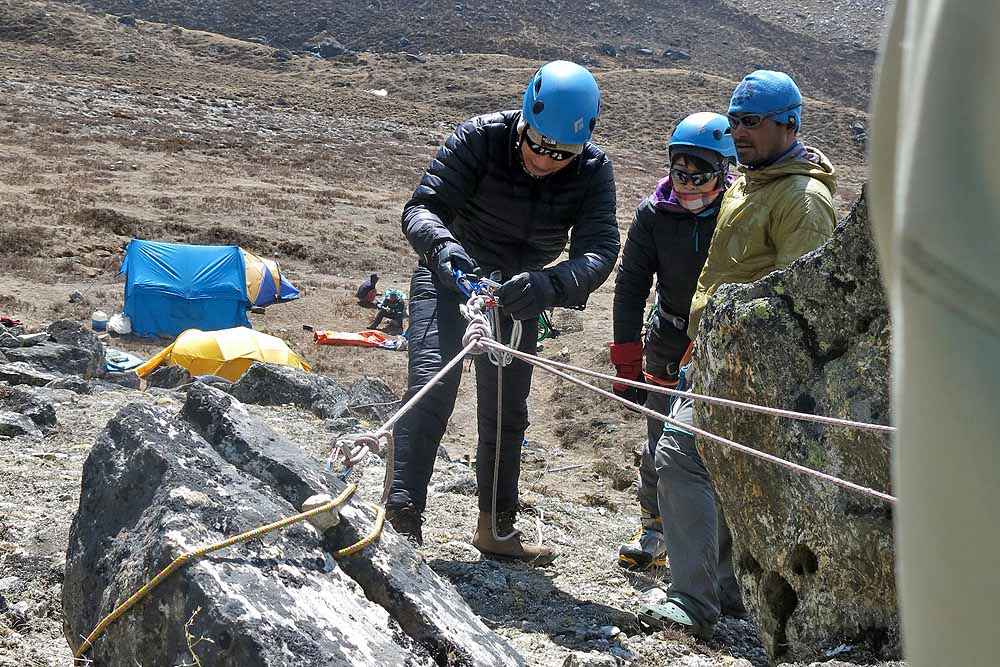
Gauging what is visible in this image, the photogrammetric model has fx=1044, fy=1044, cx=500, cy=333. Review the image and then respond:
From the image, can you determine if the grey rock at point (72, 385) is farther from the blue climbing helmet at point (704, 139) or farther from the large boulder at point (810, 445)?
the large boulder at point (810, 445)

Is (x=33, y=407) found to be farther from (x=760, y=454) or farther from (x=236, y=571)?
(x=760, y=454)

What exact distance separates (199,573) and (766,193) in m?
2.76

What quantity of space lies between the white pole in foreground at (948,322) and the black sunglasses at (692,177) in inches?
177

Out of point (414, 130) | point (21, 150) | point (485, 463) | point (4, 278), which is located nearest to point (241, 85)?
point (414, 130)

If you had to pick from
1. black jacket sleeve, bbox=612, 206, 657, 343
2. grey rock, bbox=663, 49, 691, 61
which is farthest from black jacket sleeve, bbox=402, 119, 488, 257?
grey rock, bbox=663, 49, 691, 61

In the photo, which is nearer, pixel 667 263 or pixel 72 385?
pixel 667 263

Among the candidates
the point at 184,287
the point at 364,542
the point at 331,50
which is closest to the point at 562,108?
the point at 364,542

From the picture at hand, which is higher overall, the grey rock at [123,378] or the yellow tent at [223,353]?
the grey rock at [123,378]

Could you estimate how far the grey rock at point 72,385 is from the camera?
8.37 m

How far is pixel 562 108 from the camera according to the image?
4641 millimetres

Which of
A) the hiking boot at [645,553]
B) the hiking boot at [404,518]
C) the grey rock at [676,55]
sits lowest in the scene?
the hiking boot at [645,553]

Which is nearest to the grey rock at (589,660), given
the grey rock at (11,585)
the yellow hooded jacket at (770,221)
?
the yellow hooded jacket at (770,221)

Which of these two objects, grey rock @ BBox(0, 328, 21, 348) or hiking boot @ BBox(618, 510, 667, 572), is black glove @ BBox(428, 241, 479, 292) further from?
grey rock @ BBox(0, 328, 21, 348)

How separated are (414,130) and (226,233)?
2244 cm
